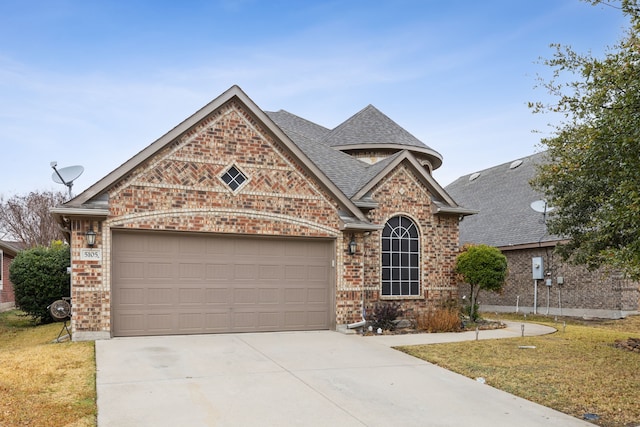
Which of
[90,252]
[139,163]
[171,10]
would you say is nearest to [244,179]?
[139,163]

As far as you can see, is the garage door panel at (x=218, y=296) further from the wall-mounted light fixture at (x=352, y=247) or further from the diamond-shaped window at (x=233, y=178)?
the wall-mounted light fixture at (x=352, y=247)

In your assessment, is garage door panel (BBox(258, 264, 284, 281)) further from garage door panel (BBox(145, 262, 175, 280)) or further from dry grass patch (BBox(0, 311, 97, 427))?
dry grass patch (BBox(0, 311, 97, 427))

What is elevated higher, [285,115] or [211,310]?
[285,115]

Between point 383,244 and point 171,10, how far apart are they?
8211 mm

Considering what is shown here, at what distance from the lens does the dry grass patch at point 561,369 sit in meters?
7.30

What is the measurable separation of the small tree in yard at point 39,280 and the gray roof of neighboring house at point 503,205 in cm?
1726

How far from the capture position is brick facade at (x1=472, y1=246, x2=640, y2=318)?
1924cm

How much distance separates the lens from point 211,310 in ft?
42.0

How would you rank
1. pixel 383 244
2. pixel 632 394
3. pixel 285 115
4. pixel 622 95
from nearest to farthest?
pixel 632 394 < pixel 622 95 < pixel 383 244 < pixel 285 115

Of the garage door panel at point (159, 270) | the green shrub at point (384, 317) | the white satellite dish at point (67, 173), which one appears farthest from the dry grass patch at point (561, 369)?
the white satellite dish at point (67, 173)

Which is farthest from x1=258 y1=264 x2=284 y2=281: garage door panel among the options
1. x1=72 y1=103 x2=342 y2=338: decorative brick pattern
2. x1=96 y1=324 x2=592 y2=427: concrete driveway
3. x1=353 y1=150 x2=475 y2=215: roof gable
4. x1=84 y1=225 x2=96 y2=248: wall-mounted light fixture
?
x1=84 y1=225 x2=96 y2=248: wall-mounted light fixture

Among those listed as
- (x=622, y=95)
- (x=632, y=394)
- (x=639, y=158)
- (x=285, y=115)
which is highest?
(x=285, y=115)

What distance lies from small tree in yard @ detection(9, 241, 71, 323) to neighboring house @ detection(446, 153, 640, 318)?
1518cm

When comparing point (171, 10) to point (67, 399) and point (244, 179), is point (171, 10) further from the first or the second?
point (67, 399)
